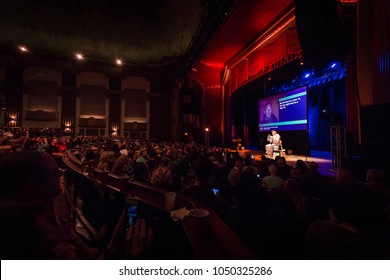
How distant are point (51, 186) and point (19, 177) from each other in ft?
0.49

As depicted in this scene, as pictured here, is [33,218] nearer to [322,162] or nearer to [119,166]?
[119,166]

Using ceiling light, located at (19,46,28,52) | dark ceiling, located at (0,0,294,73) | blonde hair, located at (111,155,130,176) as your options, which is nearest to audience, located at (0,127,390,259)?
blonde hair, located at (111,155,130,176)

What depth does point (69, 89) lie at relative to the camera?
19.1 metres

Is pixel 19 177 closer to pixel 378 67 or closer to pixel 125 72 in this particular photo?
pixel 378 67

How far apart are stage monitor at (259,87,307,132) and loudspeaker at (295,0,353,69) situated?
3562 mm

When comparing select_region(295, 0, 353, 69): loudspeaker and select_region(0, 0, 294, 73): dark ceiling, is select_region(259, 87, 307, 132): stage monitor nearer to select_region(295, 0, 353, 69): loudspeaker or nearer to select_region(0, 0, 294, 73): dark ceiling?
select_region(0, 0, 294, 73): dark ceiling

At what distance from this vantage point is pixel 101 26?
1304 cm

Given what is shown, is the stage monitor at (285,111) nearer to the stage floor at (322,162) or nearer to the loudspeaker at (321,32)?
the stage floor at (322,162)

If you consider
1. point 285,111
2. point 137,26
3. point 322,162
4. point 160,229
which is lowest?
point 160,229

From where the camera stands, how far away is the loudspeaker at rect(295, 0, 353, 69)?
4.39m

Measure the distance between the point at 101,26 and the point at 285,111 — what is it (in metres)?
12.9

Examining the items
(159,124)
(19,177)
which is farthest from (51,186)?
(159,124)

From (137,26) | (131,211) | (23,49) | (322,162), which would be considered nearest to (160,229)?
(131,211)

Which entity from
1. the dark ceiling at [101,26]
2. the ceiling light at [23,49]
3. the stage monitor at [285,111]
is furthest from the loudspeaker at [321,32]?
the ceiling light at [23,49]
